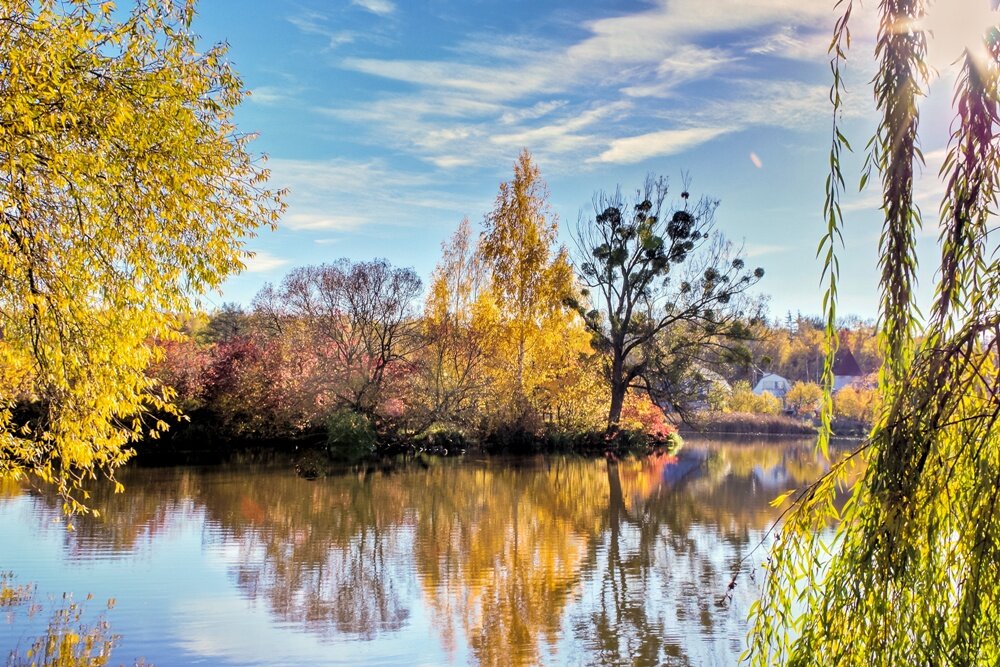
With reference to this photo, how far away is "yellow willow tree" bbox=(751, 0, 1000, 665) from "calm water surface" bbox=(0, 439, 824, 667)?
5.10 m

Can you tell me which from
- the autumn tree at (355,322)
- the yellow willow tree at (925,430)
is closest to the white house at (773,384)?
the autumn tree at (355,322)

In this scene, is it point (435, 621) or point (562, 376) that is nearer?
point (435, 621)

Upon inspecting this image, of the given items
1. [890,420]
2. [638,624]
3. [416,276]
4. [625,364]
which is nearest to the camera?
[890,420]

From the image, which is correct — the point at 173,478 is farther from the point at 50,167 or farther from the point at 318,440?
the point at 50,167

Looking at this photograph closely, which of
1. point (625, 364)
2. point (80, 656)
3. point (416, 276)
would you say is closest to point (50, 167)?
point (80, 656)

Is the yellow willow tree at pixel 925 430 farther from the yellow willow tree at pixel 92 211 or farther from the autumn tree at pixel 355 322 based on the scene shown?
the autumn tree at pixel 355 322

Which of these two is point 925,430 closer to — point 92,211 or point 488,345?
point 92,211

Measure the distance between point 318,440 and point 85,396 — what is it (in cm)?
2460

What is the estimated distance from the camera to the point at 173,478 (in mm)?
20406

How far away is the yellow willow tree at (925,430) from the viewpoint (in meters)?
2.86

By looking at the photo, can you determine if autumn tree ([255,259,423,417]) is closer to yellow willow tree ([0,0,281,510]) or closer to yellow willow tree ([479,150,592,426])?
yellow willow tree ([479,150,592,426])

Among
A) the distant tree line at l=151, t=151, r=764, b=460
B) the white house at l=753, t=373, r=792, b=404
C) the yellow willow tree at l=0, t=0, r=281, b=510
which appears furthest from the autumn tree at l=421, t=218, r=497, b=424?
the white house at l=753, t=373, r=792, b=404

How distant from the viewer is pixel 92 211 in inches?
259

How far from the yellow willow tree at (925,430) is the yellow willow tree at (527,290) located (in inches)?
1073
